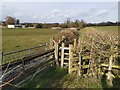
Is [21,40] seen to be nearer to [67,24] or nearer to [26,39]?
[26,39]

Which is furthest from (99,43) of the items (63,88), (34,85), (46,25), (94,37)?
(46,25)

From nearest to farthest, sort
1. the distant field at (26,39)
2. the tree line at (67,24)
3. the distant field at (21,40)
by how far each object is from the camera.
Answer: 1. the distant field at (26,39)
2. the distant field at (21,40)
3. the tree line at (67,24)

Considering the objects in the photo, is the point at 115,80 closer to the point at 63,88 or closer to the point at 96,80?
the point at 96,80

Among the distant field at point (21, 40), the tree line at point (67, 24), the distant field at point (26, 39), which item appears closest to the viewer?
the distant field at point (26, 39)

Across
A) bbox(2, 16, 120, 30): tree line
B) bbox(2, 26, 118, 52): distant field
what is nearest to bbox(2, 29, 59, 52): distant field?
bbox(2, 26, 118, 52): distant field

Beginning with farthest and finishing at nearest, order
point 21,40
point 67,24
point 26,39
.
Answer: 1. point 67,24
2. point 26,39
3. point 21,40

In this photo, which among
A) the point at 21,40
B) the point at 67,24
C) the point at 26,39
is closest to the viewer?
the point at 21,40

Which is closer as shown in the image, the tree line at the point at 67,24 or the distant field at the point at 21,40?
the distant field at the point at 21,40

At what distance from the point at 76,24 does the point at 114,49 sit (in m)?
45.3

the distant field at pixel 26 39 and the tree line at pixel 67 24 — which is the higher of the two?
the tree line at pixel 67 24

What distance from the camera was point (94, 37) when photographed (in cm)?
1022

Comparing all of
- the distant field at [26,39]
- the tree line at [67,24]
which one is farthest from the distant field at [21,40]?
the tree line at [67,24]

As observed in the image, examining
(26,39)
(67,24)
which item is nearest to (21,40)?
(26,39)

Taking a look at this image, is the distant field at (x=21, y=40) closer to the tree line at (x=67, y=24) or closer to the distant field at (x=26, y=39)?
the distant field at (x=26, y=39)
